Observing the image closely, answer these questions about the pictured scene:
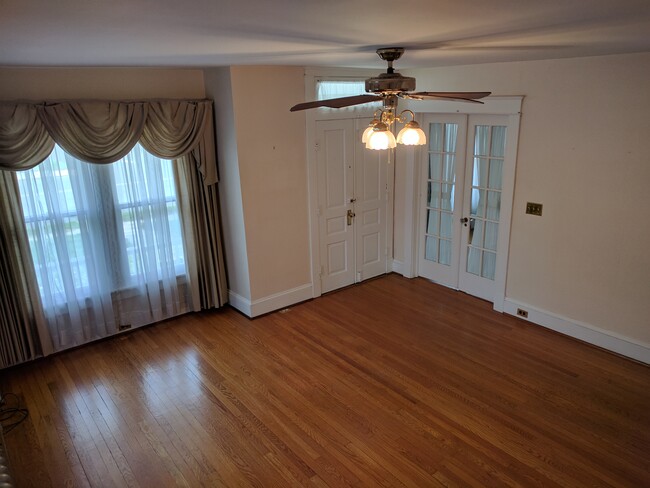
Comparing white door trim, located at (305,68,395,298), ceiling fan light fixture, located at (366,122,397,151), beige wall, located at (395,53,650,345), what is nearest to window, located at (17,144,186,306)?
white door trim, located at (305,68,395,298)

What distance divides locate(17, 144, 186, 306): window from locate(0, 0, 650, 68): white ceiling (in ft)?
5.38

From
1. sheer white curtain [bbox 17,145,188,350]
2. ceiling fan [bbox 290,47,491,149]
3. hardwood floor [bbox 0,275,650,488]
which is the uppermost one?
ceiling fan [bbox 290,47,491,149]

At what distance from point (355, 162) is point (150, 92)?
2389 mm

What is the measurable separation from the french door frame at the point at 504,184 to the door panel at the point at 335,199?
78cm

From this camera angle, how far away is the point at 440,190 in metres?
5.63

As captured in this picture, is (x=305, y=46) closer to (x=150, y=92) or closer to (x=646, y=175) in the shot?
(x=150, y=92)

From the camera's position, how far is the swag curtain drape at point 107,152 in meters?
3.88

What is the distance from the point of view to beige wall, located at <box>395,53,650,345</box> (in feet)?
12.6

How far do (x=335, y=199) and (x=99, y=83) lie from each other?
2.72 meters

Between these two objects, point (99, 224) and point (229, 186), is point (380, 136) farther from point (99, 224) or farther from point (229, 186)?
point (99, 224)

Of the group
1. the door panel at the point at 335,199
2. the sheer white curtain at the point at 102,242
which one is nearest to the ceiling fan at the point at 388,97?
the door panel at the point at 335,199

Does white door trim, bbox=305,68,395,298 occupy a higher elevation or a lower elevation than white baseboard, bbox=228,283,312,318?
higher

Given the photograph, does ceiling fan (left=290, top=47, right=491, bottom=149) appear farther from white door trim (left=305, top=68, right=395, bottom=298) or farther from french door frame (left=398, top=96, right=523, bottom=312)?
white door trim (left=305, top=68, right=395, bottom=298)

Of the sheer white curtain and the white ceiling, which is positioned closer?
the white ceiling
